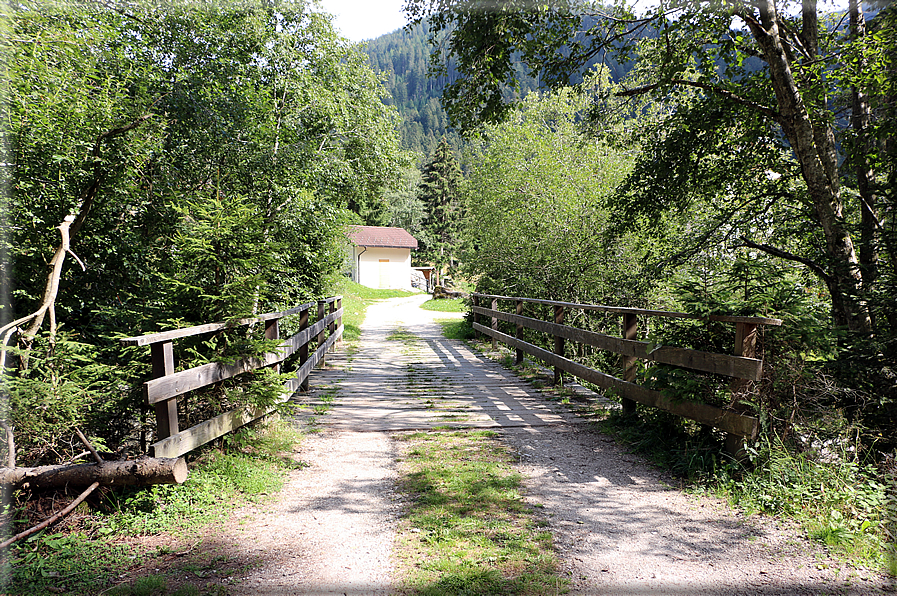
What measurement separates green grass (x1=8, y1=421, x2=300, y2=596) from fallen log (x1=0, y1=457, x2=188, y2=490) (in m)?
0.21

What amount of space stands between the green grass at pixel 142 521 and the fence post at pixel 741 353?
3546 millimetres

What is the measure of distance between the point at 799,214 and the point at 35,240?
9.13 m

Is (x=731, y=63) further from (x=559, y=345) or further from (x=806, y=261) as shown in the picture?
(x=559, y=345)

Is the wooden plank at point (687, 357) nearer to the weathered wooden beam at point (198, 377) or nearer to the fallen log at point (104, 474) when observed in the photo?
the weathered wooden beam at point (198, 377)

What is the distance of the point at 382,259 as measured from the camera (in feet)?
144

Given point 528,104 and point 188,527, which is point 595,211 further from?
point 188,527

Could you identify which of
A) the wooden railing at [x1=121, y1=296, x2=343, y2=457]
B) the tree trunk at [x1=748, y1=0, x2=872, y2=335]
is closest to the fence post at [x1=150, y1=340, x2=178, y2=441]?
the wooden railing at [x1=121, y1=296, x2=343, y2=457]

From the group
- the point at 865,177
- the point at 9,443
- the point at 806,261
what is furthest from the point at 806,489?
the point at 9,443

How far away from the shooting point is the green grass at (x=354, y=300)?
14.9 metres

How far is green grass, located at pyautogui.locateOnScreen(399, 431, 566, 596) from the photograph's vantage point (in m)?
2.60

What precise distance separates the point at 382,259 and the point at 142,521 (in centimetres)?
4126

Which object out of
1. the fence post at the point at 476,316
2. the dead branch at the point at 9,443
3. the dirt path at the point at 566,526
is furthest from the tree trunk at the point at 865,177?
the fence post at the point at 476,316

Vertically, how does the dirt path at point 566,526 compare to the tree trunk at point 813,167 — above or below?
below

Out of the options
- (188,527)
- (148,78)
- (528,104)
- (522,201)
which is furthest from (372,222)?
(188,527)
